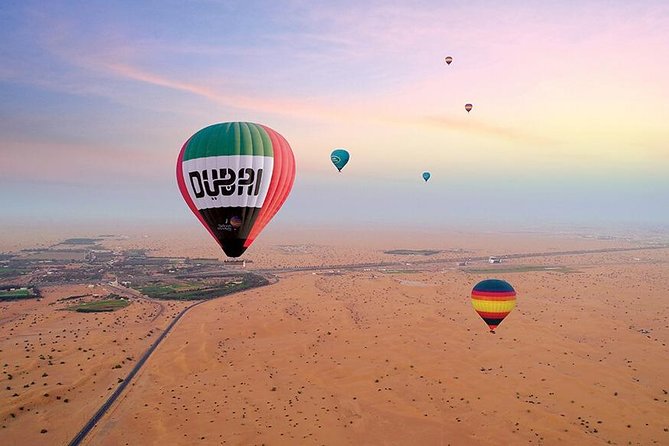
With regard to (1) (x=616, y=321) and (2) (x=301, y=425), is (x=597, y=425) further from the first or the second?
(1) (x=616, y=321)

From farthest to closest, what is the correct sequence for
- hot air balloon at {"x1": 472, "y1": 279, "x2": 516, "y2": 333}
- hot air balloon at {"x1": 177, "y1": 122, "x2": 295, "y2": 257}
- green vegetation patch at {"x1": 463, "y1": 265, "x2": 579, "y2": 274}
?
green vegetation patch at {"x1": 463, "y1": 265, "x2": 579, "y2": 274} < hot air balloon at {"x1": 472, "y1": 279, "x2": 516, "y2": 333} < hot air balloon at {"x1": 177, "y1": 122, "x2": 295, "y2": 257}

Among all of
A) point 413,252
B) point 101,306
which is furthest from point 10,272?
point 413,252

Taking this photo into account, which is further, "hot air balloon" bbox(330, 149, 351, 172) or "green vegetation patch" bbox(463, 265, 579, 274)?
"green vegetation patch" bbox(463, 265, 579, 274)

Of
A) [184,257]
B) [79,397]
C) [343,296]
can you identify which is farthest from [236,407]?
[184,257]

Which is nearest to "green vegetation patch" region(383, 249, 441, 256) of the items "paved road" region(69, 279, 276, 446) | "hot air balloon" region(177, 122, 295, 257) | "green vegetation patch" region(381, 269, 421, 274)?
"green vegetation patch" region(381, 269, 421, 274)

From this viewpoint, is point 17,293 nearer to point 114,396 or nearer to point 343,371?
point 114,396

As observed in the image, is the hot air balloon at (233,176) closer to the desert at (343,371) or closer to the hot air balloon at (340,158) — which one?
the desert at (343,371)

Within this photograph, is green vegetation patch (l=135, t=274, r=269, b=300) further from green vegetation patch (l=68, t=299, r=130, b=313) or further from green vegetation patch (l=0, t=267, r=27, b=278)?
green vegetation patch (l=0, t=267, r=27, b=278)

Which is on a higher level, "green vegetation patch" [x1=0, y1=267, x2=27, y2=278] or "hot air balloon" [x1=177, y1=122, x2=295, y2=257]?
"hot air balloon" [x1=177, y1=122, x2=295, y2=257]
